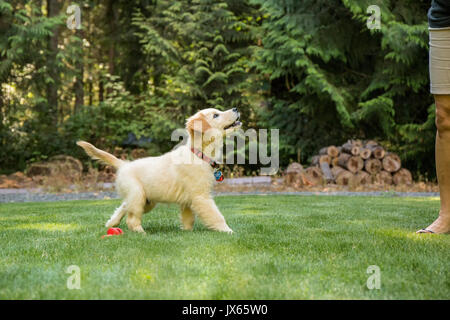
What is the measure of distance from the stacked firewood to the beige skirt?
5853 millimetres

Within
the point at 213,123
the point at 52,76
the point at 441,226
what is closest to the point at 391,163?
the point at 441,226

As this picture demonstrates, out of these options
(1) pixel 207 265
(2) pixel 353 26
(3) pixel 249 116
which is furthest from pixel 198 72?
(1) pixel 207 265

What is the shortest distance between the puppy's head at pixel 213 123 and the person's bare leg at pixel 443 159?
173 cm

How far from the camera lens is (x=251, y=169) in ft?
39.5

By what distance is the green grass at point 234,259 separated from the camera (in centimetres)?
221

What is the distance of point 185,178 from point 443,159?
2203 mm

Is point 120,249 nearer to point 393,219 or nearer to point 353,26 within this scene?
point 393,219

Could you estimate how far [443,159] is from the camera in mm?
Result: 3844

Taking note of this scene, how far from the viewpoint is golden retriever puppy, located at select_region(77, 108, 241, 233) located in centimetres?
401

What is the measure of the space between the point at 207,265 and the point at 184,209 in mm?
1571

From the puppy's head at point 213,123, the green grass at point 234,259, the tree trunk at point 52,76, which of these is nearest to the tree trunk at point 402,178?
the green grass at point 234,259

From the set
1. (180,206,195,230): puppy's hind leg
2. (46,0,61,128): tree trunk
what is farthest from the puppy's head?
(46,0,61,128): tree trunk

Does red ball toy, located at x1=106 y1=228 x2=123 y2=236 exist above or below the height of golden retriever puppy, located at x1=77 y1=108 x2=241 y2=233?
below

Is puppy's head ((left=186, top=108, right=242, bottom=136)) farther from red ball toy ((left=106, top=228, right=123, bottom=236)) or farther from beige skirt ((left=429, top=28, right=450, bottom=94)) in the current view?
beige skirt ((left=429, top=28, right=450, bottom=94))
